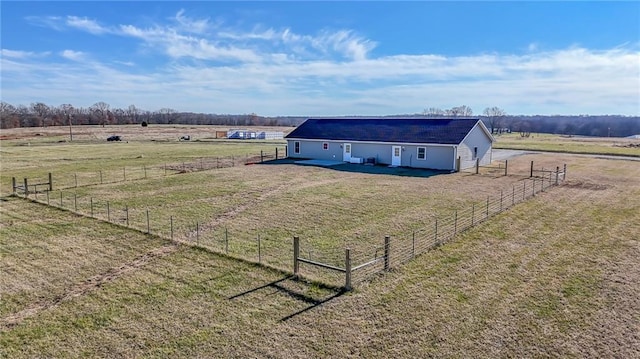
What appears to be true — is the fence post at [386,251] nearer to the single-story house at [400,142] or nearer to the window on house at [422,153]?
the single-story house at [400,142]

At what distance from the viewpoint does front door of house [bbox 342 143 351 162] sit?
114 feet

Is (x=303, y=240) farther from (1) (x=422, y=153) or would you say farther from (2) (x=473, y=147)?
(2) (x=473, y=147)

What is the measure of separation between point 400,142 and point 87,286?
2520cm

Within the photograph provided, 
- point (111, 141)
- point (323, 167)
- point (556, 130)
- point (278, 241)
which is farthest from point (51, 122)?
point (556, 130)

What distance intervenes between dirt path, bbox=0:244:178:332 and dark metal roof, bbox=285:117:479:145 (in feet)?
74.0

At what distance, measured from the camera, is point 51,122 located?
368ft

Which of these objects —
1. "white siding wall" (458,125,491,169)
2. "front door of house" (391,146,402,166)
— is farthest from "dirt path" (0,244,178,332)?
"white siding wall" (458,125,491,169)

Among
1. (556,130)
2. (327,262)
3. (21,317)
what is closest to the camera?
(21,317)

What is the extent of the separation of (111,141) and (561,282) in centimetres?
6573

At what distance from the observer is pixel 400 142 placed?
31859 millimetres

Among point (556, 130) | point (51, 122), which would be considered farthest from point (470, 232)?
point (556, 130)

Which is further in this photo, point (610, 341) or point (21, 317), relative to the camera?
point (21, 317)

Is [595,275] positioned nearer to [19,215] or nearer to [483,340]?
[483,340]

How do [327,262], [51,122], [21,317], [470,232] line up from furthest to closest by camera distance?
1. [51,122]
2. [470,232]
3. [327,262]
4. [21,317]
